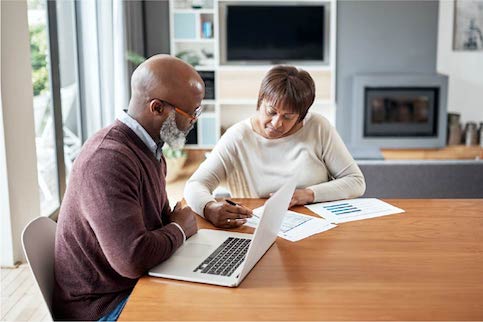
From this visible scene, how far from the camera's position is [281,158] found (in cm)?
244

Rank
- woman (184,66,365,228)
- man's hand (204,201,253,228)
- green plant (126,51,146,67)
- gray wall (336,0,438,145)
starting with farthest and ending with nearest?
1. gray wall (336,0,438,145)
2. green plant (126,51,146,67)
3. woman (184,66,365,228)
4. man's hand (204,201,253,228)

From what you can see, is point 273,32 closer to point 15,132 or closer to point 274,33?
point 274,33

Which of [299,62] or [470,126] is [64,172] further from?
[470,126]

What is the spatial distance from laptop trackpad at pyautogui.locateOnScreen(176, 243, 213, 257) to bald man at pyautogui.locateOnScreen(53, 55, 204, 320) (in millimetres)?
29

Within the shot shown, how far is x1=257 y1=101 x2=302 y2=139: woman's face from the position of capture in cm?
229

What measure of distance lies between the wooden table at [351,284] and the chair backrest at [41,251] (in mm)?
291

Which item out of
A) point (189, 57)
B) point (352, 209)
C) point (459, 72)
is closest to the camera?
point (352, 209)

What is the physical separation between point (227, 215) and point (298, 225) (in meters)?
0.23

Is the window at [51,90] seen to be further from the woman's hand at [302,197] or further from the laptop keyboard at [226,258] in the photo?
the laptop keyboard at [226,258]

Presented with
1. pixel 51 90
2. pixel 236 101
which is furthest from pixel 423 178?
pixel 236 101

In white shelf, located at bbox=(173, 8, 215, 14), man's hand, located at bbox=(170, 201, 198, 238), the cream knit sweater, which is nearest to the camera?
man's hand, located at bbox=(170, 201, 198, 238)

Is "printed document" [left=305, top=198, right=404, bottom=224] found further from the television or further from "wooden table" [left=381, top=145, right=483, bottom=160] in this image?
the television

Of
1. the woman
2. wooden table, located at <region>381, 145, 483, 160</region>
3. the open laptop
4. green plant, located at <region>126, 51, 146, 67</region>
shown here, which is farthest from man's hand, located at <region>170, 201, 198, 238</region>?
wooden table, located at <region>381, 145, 483, 160</region>

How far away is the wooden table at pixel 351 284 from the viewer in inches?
52.9
